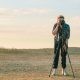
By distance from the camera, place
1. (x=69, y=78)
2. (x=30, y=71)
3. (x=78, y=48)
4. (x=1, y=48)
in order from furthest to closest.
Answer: (x=78, y=48), (x=1, y=48), (x=30, y=71), (x=69, y=78)

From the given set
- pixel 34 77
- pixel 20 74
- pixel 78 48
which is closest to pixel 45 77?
pixel 34 77

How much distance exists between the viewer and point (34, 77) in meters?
20.3

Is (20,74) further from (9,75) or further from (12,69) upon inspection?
(12,69)

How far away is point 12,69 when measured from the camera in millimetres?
24328

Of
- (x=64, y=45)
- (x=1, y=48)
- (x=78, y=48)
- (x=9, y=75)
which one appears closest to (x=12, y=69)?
(x=9, y=75)

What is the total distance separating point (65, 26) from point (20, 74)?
2971mm

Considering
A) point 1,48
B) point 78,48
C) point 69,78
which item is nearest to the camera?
point 69,78

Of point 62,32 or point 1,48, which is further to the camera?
point 1,48

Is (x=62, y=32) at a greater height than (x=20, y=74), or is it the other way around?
(x=62, y=32)

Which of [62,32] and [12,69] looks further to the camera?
[12,69]

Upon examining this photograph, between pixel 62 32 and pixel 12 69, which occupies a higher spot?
pixel 62 32

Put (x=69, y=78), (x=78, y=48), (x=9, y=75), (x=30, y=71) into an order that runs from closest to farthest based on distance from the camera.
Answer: (x=69, y=78) → (x=9, y=75) → (x=30, y=71) → (x=78, y=48)

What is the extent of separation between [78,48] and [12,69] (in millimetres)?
29795

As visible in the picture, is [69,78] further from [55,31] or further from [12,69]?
[12,69]
